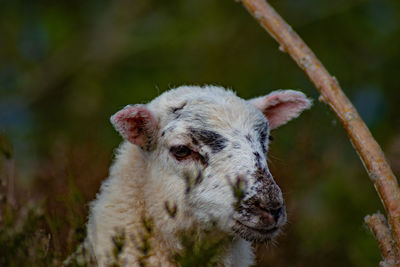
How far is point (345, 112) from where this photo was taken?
4.89 metres

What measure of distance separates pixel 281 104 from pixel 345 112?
48.6 inches

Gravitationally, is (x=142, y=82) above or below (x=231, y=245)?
above

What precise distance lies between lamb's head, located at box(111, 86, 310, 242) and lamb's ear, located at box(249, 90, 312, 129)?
323 millimetres

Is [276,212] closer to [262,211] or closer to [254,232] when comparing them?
[262,211]

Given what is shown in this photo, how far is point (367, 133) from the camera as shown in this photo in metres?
4.80

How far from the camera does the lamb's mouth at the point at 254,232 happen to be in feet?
15.5

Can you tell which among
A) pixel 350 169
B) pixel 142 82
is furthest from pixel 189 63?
pixel 350 169

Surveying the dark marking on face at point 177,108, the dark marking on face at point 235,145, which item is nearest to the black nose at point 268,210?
the dark marking on face at point 235,145

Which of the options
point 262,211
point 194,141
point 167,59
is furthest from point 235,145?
point 167,59

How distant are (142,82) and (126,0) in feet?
6.43

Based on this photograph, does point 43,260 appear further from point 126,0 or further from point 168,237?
point 126,0

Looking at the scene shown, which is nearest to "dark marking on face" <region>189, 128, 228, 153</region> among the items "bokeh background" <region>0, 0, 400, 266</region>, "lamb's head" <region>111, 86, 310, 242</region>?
"lamb's head" <region>111, 86, 310, 242</region>

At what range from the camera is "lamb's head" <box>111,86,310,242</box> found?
4.68 metres

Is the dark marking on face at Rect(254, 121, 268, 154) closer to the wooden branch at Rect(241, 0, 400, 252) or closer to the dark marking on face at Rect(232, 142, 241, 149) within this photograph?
the dark marking on face at Rect(232, 142, 241, 149)
